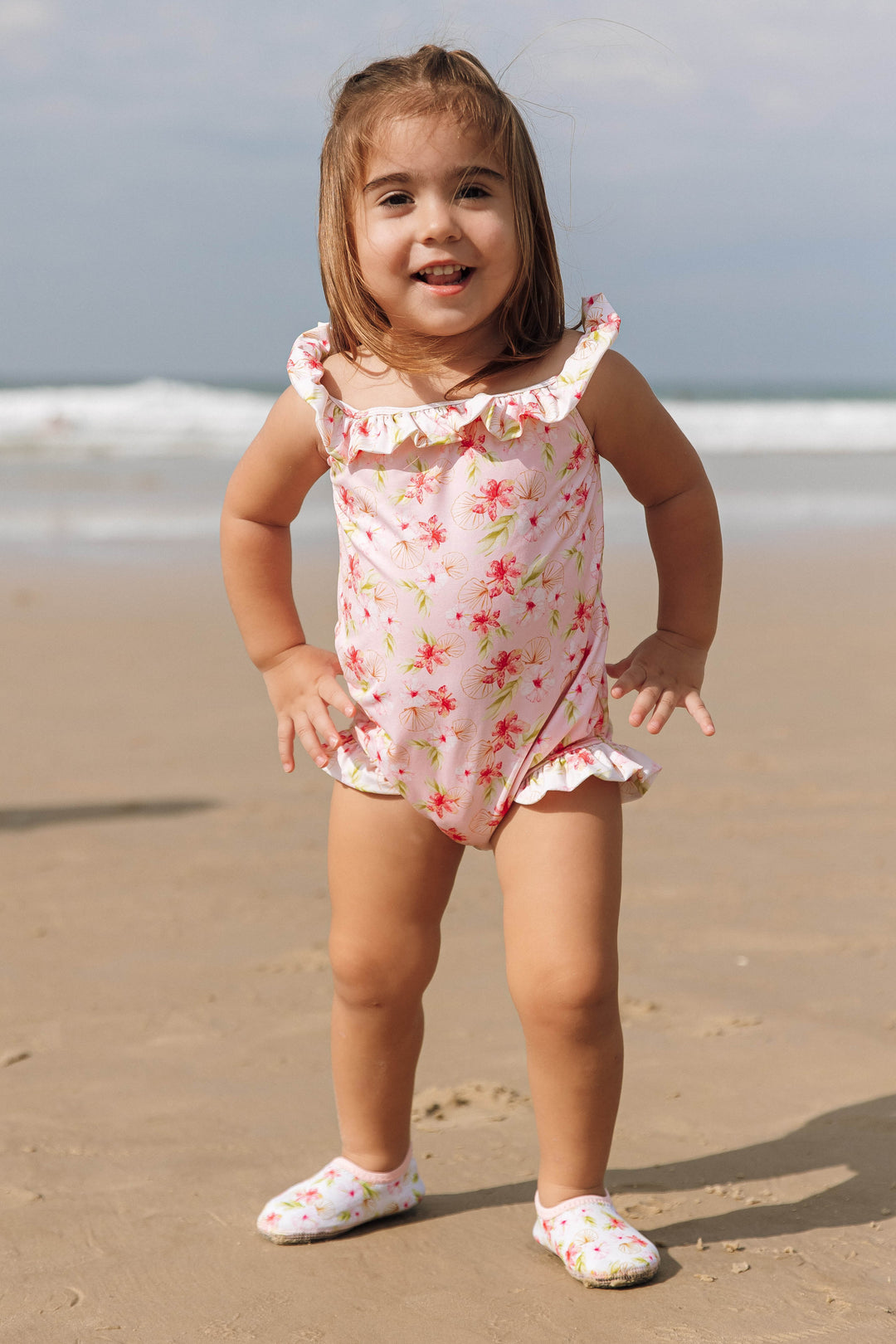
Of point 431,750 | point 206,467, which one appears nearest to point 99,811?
point 431,750

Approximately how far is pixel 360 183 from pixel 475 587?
0.66 metres

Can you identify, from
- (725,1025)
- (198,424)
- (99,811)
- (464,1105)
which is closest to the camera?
(464,1105)

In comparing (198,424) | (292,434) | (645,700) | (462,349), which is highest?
(462,349)

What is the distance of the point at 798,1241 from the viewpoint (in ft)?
7.29

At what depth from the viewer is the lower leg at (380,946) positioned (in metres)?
2.25

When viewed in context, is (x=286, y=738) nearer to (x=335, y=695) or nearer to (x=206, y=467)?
(x=335, y=695)

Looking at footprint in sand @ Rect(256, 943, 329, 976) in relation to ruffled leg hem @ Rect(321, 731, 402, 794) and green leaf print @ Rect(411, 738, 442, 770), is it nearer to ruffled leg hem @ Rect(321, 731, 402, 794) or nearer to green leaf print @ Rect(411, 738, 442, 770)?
ruffled leg hem @ Rect(321, 731, 402, 794)

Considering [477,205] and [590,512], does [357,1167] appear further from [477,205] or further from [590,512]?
[477,205]

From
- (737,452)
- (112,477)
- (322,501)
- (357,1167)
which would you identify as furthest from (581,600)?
(737,452)

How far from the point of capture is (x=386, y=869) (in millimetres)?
2244

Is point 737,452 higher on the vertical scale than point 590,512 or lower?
lower

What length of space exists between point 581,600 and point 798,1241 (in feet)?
3.48

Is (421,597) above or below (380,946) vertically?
above

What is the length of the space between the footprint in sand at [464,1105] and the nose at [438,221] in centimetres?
160
